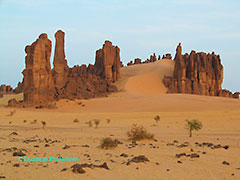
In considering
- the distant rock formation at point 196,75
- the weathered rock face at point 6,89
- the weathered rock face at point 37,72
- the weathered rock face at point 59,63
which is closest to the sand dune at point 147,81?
the distant rock formation at point 196,75

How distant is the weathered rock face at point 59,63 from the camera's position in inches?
1879

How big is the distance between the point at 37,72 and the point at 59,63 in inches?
308

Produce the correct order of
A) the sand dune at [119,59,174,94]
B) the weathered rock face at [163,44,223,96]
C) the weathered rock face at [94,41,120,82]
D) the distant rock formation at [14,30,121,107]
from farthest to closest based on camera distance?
the sand dune at [119,59,174,94] < the weathered rock face at [163,44,223,96] < the weathered rock face at [94,41,120,82] < the distant rock formation at [14,30,121,107]

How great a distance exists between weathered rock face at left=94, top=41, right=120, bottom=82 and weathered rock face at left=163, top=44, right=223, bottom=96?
11.3 meters

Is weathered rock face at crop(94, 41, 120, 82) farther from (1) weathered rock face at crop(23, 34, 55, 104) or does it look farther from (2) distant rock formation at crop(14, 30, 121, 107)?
(1) weathered rock face at crop(23, 34, 55, 104)

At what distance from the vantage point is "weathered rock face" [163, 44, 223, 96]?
59.2 meters

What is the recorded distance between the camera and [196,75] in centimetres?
6050

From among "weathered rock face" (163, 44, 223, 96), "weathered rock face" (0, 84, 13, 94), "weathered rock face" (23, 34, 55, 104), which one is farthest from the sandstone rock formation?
"weathered rock face" (0, 84, 13, 94)

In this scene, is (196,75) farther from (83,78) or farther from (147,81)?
(83,78)

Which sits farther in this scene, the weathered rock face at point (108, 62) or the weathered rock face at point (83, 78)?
the weathered rock face at point (108, 62)

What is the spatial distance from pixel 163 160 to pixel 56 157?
3.43m

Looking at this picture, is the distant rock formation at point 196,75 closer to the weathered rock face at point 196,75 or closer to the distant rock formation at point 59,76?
the weathered rock face at point 196,75

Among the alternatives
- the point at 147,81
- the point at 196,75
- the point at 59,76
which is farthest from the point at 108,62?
the point at 196,75

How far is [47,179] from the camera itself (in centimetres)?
705
